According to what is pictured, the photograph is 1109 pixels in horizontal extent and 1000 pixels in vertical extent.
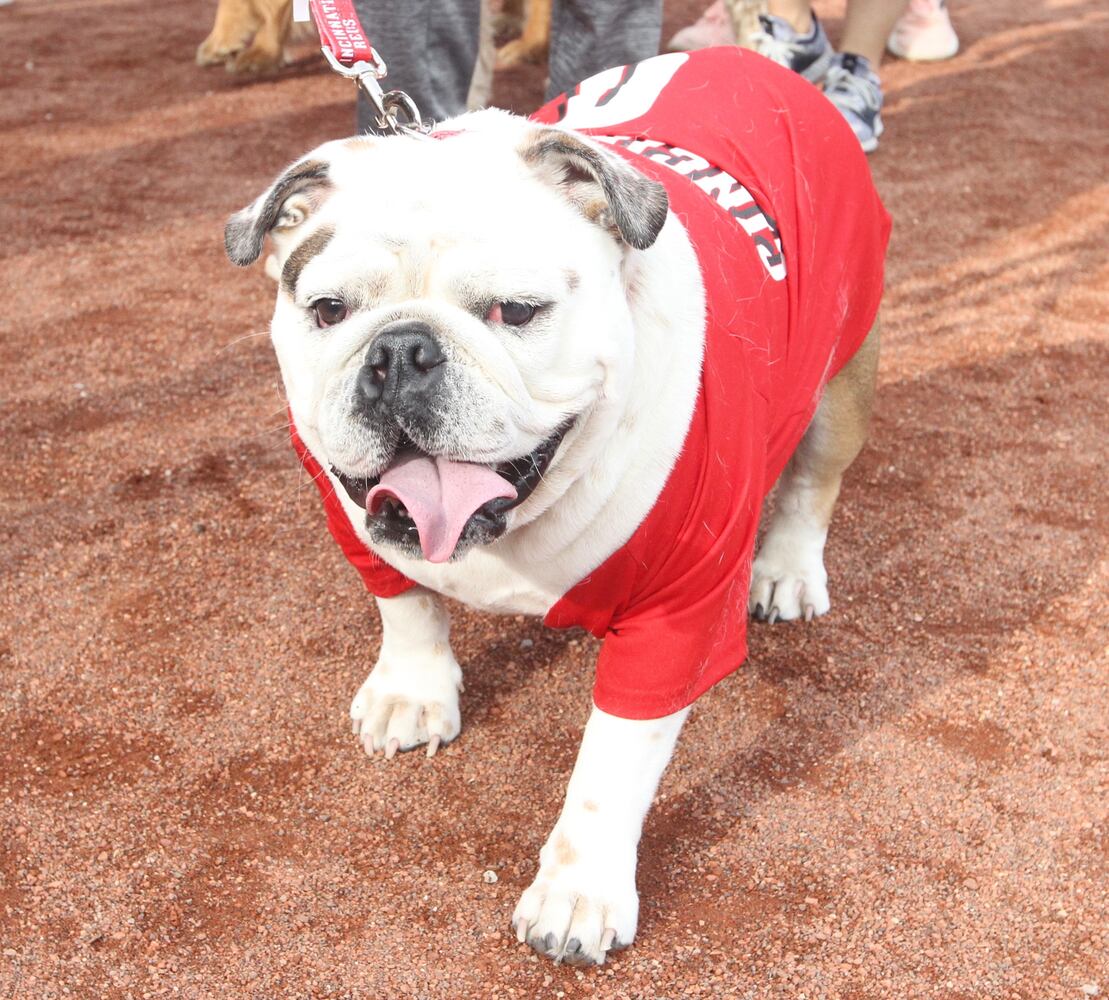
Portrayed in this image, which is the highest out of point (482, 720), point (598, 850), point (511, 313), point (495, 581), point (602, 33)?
point (511, 313)

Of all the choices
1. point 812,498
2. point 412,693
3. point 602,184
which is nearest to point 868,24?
point 812,498

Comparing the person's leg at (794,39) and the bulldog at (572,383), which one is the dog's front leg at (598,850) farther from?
the person's leg at (794,39)

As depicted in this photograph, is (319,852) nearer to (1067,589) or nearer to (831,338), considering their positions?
(831,338)

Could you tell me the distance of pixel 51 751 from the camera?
3061 millimetres

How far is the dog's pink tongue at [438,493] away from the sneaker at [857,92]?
206 inches

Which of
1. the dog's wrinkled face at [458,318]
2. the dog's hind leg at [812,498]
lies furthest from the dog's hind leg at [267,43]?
the dog's wrinkled face at [458,318]

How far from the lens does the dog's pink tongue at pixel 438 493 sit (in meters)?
2.21

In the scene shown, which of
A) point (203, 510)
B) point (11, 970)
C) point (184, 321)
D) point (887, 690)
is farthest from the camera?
point (184, 321)

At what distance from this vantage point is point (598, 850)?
2.62 meters

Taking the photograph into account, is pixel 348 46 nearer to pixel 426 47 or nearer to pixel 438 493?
pixel 438 493

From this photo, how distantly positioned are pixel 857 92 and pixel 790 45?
46 cm

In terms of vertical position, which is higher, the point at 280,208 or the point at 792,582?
the point at 280,208

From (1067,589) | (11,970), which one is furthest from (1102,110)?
(11,970)

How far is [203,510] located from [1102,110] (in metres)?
6.39
